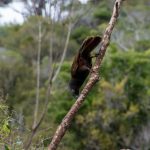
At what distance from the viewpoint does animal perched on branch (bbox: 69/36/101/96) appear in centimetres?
254

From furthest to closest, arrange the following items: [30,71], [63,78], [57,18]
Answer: [30,71] → [63,78] → [57,18]

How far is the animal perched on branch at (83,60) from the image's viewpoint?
100 inches

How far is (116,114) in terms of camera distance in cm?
1569

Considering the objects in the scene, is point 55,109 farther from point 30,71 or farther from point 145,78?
point 30,71

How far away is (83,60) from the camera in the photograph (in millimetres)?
2576

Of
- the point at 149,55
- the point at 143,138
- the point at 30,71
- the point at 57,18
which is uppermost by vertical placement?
the point at 57,18

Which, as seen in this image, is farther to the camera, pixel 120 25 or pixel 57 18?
pixel 120 25

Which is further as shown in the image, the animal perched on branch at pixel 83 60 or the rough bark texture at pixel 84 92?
the animal perched on branch at pixel 83 60

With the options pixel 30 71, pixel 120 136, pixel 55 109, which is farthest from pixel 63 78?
pixel 30 71

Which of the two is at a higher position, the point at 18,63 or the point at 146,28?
the point at 146,28

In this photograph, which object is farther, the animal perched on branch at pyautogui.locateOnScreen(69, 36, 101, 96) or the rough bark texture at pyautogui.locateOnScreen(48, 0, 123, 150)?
the animal perched on branch at pyautogui.locateOnScreen(69, 36, 101, 96)

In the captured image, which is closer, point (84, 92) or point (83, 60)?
point (84, 92)

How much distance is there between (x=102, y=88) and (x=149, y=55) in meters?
2.02

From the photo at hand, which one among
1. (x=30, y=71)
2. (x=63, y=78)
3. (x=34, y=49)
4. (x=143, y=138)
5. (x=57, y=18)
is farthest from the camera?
(x=34, y=49)
